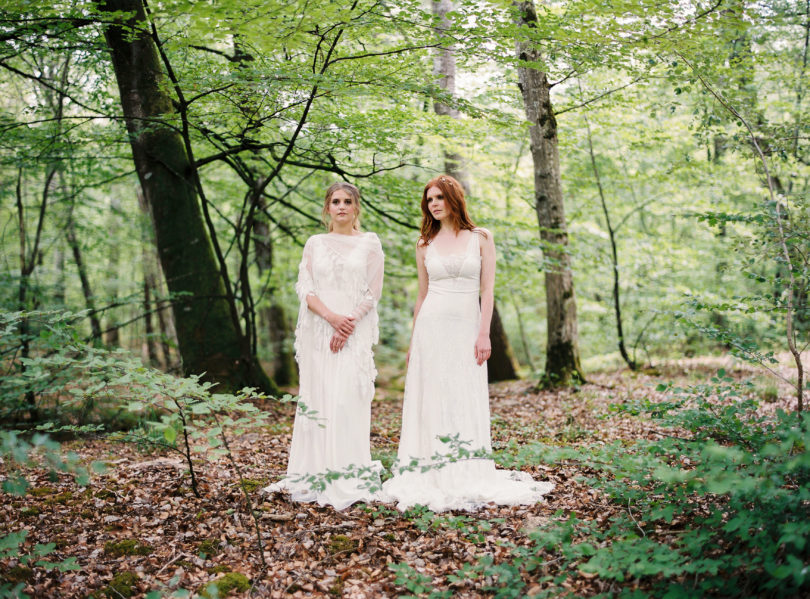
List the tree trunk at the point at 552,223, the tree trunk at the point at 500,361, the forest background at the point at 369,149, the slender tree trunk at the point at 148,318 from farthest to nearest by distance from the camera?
the tree trunk at the point at 500,361, the slender tree trunk at the point at 148,318, the tree trunk at the point at 552,223, the forest background at the point at 369,149

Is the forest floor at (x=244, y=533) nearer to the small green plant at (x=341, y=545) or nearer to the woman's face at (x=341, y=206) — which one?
the small green plant at (x=341, y=545)

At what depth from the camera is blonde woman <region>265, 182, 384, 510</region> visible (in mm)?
4195

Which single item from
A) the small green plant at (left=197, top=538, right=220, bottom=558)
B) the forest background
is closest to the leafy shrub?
the forest background

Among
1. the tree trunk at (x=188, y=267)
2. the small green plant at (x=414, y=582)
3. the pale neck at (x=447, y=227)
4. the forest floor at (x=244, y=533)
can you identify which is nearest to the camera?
the small green plant at (x=414, y=582)

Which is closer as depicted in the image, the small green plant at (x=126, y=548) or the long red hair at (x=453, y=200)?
the small green plant at (x=126, y=548)

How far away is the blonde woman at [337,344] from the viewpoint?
13.8ft

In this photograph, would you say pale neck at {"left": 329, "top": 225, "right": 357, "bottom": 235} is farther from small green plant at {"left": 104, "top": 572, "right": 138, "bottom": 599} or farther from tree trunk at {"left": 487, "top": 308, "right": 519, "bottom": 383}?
tree trunk at {"left": 487, "top": 308, "right": 519, "bottom": 383}

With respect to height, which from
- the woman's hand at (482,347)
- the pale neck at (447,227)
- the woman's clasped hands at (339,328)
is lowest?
the woman's hand at (482,347)

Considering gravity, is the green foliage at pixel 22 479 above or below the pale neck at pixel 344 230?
below

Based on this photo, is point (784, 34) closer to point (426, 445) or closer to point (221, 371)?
point (426, 445)

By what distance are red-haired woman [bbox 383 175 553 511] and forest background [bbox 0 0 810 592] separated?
4.84ft

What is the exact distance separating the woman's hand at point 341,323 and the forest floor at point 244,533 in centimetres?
135

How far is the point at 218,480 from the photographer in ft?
14.5

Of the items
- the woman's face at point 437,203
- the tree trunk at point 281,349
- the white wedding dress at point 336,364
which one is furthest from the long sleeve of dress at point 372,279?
the tree trunk at point 281,349
